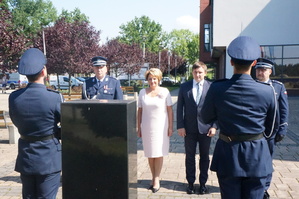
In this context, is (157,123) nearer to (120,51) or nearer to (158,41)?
(120,51)

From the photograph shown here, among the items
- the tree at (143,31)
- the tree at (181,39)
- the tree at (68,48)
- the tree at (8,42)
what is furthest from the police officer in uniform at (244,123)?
the tree at (181,39)

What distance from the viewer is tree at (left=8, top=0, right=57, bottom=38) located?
57.9 meters

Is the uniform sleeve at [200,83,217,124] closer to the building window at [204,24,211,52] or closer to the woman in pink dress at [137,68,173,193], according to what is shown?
the woman in pink dress at [137,68,173,193]

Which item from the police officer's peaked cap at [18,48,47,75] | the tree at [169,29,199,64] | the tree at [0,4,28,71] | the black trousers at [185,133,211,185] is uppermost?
the tree at [169,29,199,64]

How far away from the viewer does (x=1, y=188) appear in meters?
5.16

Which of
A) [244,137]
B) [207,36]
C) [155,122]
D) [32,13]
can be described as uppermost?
[32,13]

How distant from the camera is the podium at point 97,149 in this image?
287cm

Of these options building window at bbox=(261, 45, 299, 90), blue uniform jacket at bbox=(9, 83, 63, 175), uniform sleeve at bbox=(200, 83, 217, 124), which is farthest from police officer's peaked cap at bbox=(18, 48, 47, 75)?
building window at bbox=(261, 45, 299, 90)

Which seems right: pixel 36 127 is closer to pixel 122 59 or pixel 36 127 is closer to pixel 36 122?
pixel 36 122

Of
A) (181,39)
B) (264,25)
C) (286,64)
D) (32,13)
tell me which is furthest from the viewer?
(181,39)

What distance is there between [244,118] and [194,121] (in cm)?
189

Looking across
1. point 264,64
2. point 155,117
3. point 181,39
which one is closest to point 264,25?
point 264,64

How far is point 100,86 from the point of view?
16.3 feet

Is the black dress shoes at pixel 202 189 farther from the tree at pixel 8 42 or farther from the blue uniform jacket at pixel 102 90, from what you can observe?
the tree at pixel 8 42
